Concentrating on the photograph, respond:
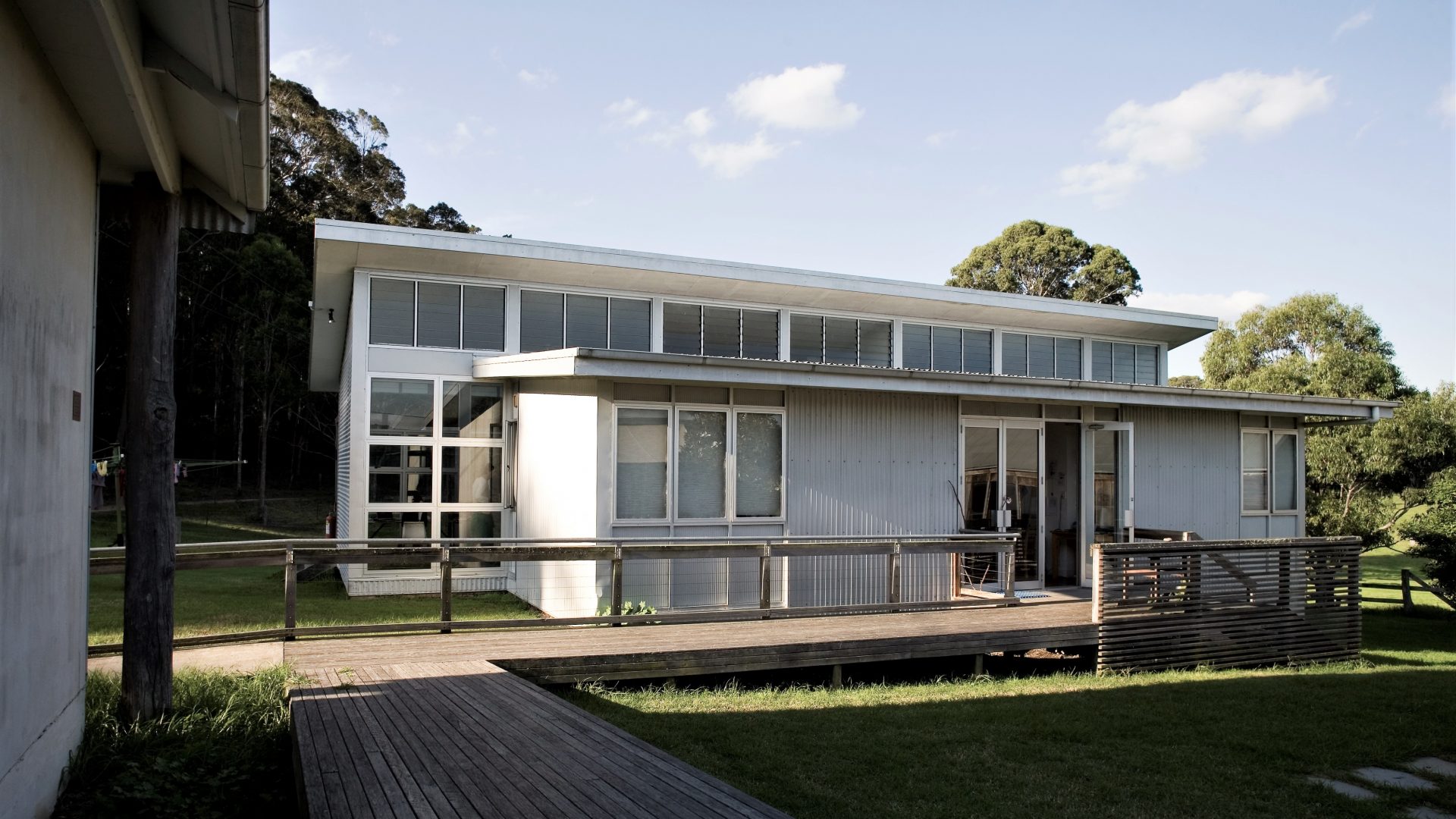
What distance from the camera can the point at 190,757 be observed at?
527 centimetres

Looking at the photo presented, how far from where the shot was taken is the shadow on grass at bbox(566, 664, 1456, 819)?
5.50 m

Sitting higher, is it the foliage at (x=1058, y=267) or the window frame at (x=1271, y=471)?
the foliage at (x=1058, y=267)

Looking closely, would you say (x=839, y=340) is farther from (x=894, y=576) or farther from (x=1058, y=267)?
(x=1058, y=267)

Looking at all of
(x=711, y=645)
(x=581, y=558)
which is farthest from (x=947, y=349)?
(x=711, y=645)

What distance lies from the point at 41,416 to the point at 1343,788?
733cm

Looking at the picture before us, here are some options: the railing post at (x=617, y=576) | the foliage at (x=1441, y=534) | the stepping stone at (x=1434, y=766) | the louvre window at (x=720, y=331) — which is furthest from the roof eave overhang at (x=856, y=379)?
the stepping stone at (x=1434, y=766)

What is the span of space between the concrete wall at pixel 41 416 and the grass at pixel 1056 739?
3201mm

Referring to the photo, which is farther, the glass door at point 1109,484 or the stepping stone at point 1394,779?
the glass door at point 1109,484

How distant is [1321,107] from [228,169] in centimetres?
1885

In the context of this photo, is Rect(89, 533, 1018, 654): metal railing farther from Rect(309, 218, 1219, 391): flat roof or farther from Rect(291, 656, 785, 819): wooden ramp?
Rect(309, 218, 1219, 391): flat roof

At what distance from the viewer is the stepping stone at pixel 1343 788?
19.7 ft

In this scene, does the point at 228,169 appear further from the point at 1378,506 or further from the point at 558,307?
the point at 1378,506

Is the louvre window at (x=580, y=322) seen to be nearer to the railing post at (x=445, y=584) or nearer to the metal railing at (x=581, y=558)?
the metal railing at (x=581, y=558)

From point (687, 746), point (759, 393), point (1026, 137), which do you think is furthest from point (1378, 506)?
point (687, 746)
